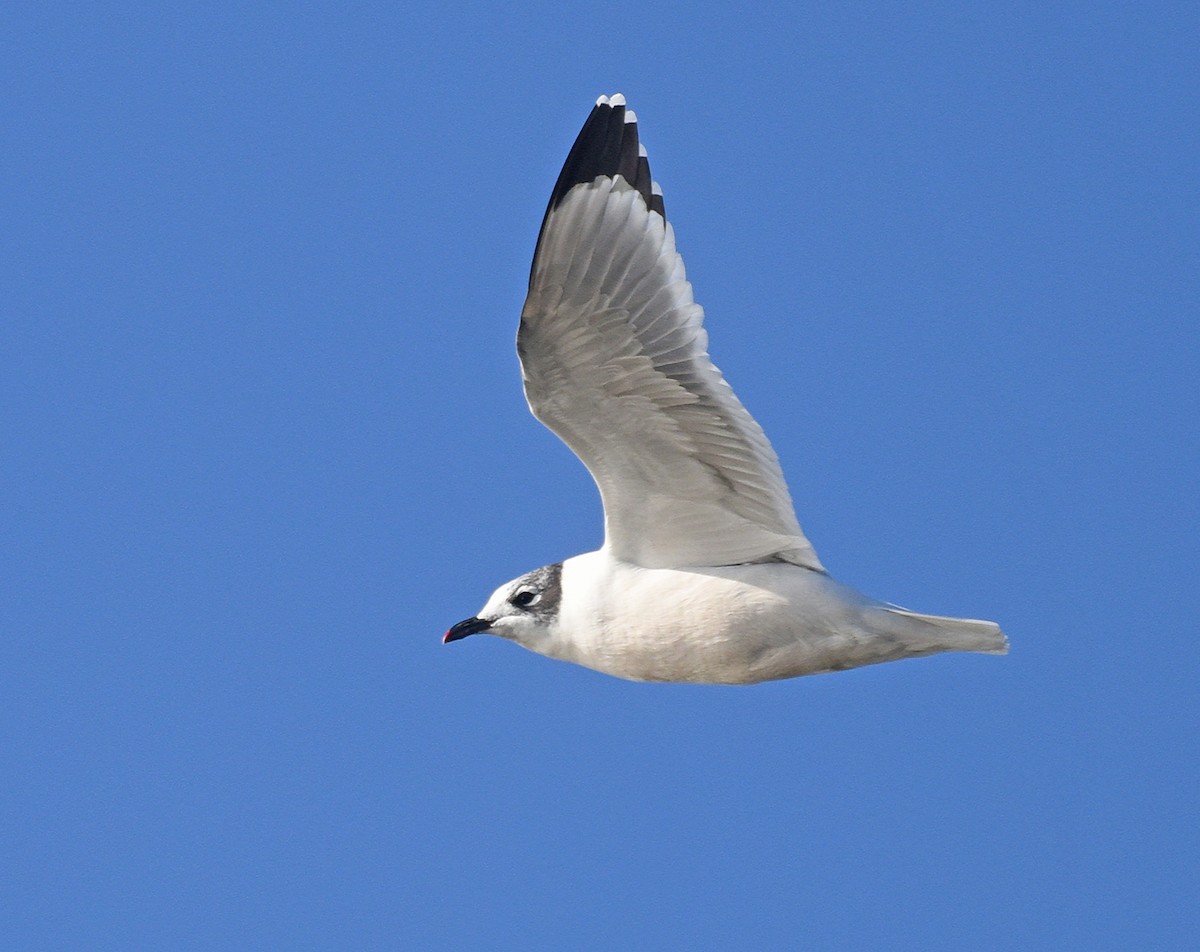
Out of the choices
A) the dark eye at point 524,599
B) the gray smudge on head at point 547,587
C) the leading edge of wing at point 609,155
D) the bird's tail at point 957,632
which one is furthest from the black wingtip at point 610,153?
the bird's tail at point 957,632

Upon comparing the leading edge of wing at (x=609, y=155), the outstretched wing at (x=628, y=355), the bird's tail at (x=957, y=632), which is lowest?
the bird's tail at (x=957, y=632)

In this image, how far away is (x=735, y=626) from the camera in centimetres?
919

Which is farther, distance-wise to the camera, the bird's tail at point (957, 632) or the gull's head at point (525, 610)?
the gull's head at point (525, 610)

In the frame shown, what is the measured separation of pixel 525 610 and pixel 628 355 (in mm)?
1595

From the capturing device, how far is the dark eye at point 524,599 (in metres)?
9.74

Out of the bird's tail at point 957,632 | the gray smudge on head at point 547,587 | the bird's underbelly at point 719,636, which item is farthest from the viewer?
the gray smudge on head at point 547,587

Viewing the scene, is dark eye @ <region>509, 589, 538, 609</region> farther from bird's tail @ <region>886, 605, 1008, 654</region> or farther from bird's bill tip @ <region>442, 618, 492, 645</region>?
bird's tail @ <region>886, 605, 1008, 654</region>

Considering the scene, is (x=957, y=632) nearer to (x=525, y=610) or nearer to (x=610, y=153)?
(x=525, y=610)

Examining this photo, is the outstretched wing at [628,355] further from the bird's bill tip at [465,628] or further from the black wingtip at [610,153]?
the bird's bill tip at [465,628]

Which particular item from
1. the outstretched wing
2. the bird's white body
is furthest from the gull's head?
the outstretched wing

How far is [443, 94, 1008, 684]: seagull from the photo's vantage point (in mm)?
8828

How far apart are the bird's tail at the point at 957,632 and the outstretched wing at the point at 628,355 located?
76cm

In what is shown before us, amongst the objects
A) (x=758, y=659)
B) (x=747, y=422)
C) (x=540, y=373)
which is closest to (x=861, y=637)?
(x=758, y=659)

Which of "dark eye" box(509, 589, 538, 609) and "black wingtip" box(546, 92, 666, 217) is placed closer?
"black wingtip" box(546, 92, 666, 217)
